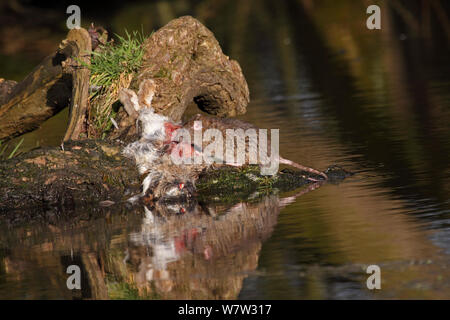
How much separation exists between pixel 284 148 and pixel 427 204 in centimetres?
384

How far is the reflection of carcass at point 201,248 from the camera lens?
771 cm

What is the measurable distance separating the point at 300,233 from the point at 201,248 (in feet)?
2.98

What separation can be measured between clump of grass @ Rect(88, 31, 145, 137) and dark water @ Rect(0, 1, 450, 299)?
212 cm

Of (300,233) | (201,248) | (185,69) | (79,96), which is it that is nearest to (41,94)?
(79,96)

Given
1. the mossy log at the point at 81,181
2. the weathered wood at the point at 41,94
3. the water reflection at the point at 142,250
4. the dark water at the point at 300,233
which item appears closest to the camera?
the dark water at the point at 300,233

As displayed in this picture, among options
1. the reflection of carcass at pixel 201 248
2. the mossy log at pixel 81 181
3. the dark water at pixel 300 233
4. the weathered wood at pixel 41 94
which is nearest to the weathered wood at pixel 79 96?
the weathered wood at pixel 41 94

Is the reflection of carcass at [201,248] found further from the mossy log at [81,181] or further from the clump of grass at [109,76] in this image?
the clump of grass at [109,76]

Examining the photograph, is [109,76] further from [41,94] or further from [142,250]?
[142,250]

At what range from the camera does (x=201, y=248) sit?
8.77m

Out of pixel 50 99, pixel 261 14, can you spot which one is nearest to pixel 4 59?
Result: pixel 261 14

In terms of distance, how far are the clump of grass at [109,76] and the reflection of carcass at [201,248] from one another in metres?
2.49
